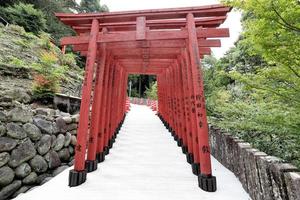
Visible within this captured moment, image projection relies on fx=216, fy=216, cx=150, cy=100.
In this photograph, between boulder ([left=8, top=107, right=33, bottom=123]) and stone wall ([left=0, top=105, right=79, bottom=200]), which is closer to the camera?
stone wall ([left=0, top=105, right=79, bottom=200])

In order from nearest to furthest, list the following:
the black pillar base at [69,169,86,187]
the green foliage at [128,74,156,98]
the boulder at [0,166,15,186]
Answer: the black pillar base at [69,169,86,187], the boulder at [0,166,15,186], the green foliage at [128,74,156,98]

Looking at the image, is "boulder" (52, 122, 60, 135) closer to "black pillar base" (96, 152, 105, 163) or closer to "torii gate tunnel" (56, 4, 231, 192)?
"black pillar base" (96, 152, 105, 163)

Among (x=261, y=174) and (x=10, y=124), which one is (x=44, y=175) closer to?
(x=10, y=124)

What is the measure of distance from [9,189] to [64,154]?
5.67ft

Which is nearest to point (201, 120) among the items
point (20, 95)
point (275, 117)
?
point (275, 117)

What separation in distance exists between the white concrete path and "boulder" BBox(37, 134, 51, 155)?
84 cm

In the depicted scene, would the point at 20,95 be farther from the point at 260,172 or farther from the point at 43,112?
the point at 260,172

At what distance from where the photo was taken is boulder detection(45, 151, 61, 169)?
194 inches

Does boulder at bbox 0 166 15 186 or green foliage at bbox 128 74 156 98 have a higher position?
green foliage at bbox 128 74 156 98

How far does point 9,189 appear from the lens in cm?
393

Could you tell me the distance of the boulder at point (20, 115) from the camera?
4229 mm

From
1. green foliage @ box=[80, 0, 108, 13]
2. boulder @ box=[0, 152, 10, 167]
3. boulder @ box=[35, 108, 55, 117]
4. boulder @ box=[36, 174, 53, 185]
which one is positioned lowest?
boulder @ box=[36, 174, 53, 185]

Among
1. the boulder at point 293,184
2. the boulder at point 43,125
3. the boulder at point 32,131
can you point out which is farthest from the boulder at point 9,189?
the boulder at point 293,184

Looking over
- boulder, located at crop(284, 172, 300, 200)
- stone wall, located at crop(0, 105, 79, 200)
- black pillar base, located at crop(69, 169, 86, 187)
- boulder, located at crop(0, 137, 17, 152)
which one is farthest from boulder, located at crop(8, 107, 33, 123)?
boulder, located at crop(284, 172, 300, 200)
